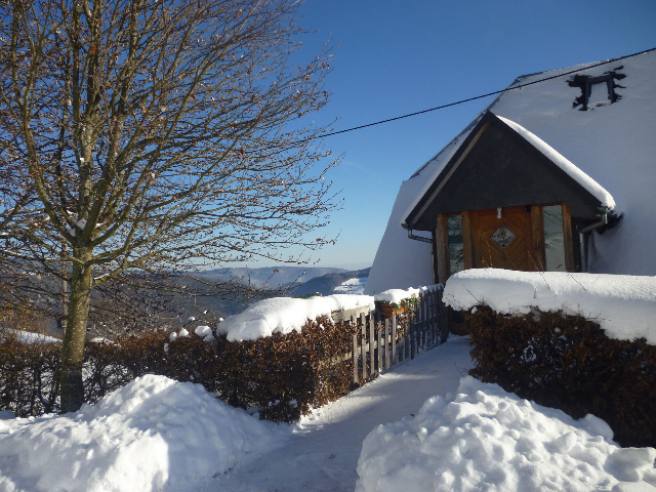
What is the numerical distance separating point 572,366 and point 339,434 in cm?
246

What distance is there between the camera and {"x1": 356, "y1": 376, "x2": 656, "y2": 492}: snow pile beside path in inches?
93.2

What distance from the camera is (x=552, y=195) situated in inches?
342

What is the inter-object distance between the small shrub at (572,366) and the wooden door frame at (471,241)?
5682 mm

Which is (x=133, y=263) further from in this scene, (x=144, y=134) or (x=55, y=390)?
(x=55, y=390)

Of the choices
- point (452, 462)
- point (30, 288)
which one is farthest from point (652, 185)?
point (30, 288)

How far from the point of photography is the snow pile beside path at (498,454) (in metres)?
2.37

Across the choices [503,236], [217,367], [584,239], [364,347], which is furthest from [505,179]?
[217,367]

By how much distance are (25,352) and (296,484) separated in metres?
4.90

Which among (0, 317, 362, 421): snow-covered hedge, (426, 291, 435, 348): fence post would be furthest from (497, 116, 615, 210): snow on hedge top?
(0, 317, 362, 421): snow-covered hedge

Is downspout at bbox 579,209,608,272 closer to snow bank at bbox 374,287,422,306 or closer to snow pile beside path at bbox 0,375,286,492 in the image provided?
snow bank at bbox 374,287,422,306

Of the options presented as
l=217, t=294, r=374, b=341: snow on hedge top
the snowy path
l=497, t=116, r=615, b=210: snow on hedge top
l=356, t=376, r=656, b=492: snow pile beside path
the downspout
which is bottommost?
the snowy path

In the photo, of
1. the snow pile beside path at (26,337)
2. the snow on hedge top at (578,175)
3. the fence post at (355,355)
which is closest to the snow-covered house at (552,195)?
the snow on hedge top at (578,175)

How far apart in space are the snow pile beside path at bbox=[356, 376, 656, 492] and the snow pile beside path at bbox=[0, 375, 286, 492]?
162cm

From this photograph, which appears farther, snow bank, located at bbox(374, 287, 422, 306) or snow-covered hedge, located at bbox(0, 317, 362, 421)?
snow bank, located at bbox(374, 287, 422, 306)
